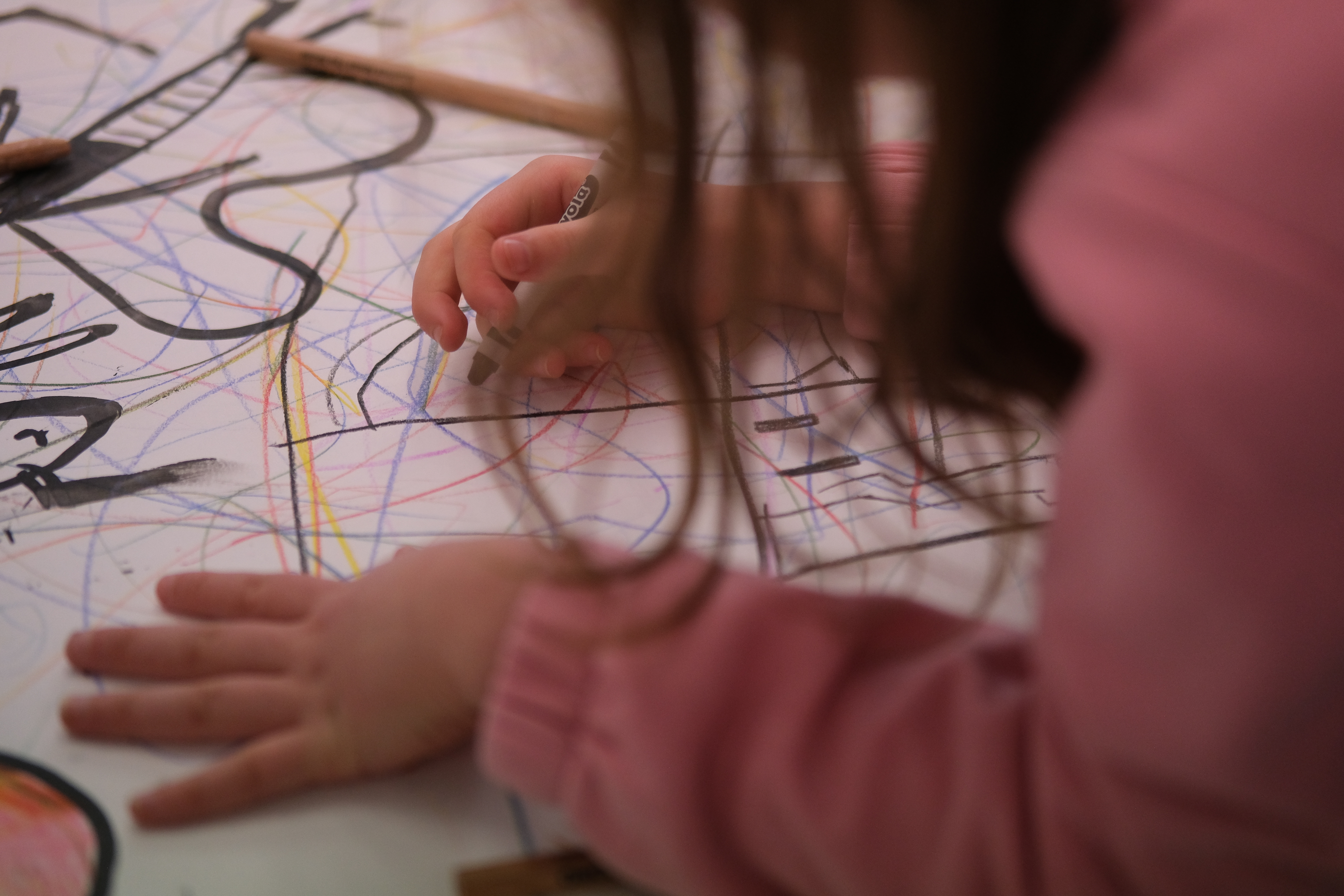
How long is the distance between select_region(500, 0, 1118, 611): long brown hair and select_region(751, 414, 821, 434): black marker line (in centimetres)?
9

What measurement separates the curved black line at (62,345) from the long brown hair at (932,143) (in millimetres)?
327

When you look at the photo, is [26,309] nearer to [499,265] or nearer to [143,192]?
[143,192]

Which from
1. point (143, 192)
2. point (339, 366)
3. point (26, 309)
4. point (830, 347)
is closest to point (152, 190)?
point (143, 192)

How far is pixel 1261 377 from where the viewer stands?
24cm

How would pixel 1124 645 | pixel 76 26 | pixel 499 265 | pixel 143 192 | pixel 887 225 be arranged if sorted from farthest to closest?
1. pixel 76 26
2. pixel 143 192
3. pixel 499 265
4. pixel 887 225
5. pixel 1124 645

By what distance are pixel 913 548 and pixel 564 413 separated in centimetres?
18

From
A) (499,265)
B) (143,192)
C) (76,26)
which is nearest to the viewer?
(499,265)

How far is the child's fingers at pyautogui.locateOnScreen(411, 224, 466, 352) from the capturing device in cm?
47

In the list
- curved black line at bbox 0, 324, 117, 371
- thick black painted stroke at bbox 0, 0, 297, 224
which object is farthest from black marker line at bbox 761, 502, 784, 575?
thick black painted stroke at bbox 0, 0, 297, 224

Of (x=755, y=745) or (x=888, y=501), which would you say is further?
(x=888, y=501)

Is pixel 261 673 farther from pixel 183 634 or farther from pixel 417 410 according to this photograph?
pixel 417 410

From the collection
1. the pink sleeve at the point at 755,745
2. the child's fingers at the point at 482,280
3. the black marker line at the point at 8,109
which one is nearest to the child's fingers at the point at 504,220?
the child's fingers at the point at 482,280

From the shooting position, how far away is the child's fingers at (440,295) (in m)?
0.47

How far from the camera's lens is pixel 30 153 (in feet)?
1.88
